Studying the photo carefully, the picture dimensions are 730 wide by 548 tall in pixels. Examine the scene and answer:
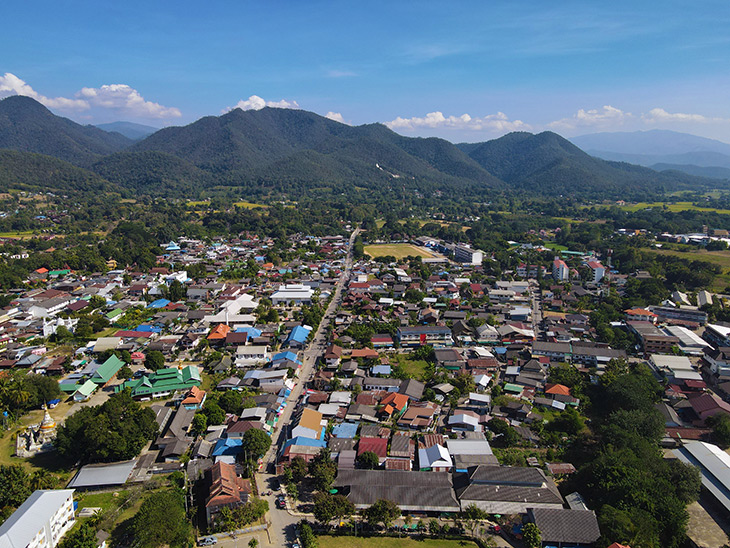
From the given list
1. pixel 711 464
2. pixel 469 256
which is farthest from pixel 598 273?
pixel 711 464

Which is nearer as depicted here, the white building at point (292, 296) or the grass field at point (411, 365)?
the grass field at point (411, 365)

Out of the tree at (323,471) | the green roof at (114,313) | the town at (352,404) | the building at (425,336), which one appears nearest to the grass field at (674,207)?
the town at (352,404)

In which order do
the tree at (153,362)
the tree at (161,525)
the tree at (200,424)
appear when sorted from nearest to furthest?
the tree at (161,525) → the tree at (200,424) → the tree at (153,362)

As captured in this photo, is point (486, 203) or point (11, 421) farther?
point (486, 203)

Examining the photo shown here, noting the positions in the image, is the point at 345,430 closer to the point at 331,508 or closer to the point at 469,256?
the point at 331,508

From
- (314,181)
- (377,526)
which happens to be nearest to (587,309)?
(377,526)

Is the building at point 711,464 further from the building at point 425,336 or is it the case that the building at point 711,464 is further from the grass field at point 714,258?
the grass field at point 714,258

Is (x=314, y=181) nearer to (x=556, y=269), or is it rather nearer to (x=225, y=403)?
(x=556, y=269)
